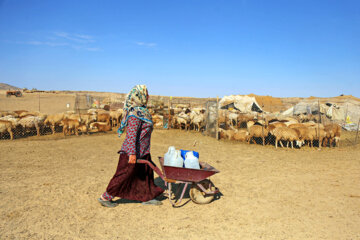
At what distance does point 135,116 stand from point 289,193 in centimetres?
342

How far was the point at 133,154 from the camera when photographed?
3799mm

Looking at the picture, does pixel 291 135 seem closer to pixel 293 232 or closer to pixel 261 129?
pixel 261 129

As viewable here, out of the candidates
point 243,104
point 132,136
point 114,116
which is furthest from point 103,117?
point 243,104

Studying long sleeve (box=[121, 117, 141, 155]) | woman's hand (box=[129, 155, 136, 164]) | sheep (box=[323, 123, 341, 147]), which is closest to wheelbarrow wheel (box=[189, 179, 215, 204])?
woman's hand (box=[129, 155, 136, 164])

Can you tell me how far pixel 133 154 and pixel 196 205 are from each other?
4.89 ft

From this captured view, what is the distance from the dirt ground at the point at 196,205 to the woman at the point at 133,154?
0.29m

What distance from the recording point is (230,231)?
344 cm

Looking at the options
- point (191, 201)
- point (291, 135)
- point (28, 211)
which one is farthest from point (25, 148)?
point (291, 135)

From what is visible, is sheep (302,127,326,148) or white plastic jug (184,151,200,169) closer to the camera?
white plastic jug (184,151,200,169)

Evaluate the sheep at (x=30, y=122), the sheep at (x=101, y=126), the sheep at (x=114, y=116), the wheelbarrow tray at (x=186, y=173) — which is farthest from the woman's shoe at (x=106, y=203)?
the sheep at (x=114, y=116)

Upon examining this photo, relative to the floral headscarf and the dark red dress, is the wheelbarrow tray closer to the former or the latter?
the dark red dress

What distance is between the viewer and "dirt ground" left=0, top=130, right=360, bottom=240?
134 inches

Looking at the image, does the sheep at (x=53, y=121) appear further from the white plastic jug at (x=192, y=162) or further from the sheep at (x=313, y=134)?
the sheep at (x=313, y=134)

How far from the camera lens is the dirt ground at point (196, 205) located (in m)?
3.40
